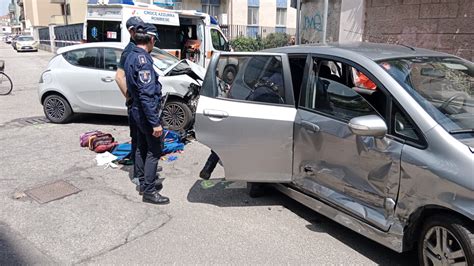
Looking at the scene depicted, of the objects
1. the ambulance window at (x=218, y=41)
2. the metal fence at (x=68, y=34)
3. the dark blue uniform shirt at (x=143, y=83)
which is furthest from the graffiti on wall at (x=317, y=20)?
the metal fence at (x=68, y=34)

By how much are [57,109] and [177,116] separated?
2.64 meters

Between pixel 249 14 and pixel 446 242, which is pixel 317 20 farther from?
pixel 249 14

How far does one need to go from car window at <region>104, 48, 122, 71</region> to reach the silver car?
4002mm

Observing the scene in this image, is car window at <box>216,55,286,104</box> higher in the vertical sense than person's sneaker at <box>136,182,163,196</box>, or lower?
higher

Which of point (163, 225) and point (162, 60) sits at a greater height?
point (162, 60)

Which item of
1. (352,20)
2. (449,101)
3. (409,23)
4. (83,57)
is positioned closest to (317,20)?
(352,20)

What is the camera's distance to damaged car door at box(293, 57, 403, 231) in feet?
9.54

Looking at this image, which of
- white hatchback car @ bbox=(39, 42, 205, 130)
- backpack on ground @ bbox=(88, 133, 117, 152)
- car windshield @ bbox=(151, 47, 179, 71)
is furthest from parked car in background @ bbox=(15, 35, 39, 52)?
backpack on ground @ bbox=(88, 133, 117, 152)

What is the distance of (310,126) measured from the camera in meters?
3.52

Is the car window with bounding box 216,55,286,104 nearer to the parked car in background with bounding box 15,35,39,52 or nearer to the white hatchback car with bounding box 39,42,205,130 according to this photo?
the white hatchback car with bounding box 39,42,205,130

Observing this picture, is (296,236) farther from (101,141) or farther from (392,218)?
(101,141)

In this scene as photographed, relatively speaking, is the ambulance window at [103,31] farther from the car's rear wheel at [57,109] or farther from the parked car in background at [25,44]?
the parked car in background at [25,44]

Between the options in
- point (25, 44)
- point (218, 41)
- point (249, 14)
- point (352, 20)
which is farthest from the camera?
point (25, 44)

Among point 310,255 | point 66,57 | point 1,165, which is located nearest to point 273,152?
point 310,255
